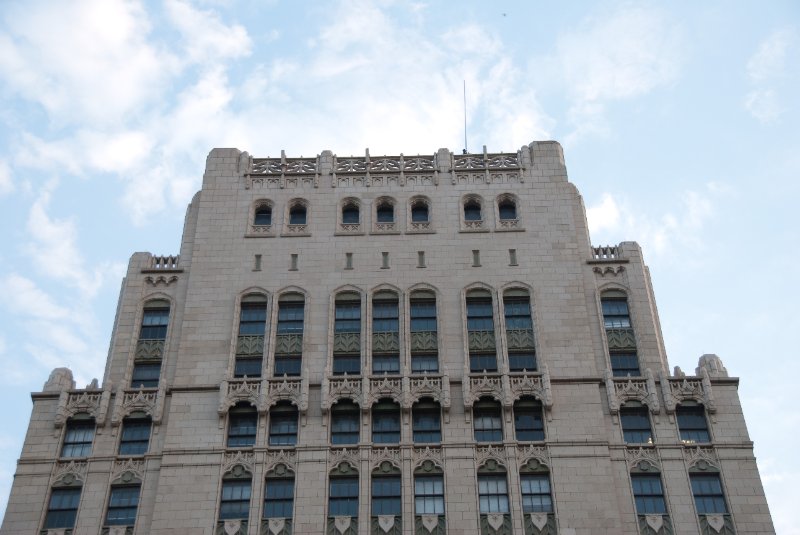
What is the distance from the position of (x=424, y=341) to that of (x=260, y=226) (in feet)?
34.8

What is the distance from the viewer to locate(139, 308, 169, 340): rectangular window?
169 ft

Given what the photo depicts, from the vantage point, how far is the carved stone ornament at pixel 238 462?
46156 millimetres

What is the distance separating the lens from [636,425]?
48.0m

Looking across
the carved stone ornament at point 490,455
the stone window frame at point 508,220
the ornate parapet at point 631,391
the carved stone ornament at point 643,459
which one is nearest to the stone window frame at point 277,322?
the carved stone ornament at point 490,455

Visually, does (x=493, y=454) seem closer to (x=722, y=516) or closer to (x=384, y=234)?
(x=722, y=516)

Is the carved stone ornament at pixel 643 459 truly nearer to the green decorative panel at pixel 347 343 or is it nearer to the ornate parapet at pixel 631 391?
the ornate parapet at pixel 631 391

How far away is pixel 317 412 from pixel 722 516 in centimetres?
1692

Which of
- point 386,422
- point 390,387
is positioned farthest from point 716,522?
point 390,387

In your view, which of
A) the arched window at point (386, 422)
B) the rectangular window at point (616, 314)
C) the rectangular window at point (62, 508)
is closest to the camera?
the rectangular window at point (62, 508)

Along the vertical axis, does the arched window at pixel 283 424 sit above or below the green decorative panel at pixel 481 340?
below

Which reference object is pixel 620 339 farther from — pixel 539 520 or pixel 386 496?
pixel 386 496

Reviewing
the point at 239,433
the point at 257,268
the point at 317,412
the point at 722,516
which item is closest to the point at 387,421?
the point at 317,412

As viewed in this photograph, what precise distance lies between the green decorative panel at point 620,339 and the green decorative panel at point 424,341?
25.5ft

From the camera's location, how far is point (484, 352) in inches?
1965
